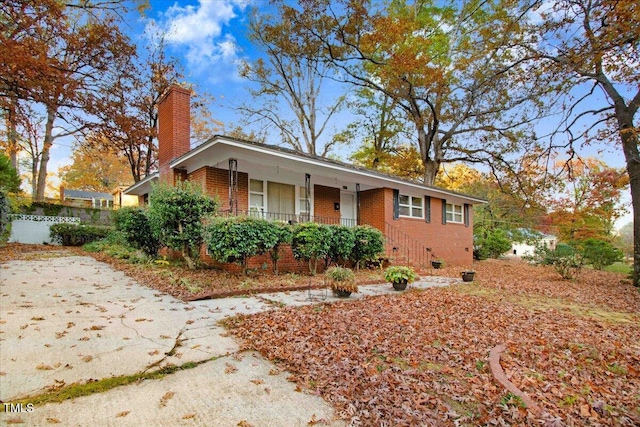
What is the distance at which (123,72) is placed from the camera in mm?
17188

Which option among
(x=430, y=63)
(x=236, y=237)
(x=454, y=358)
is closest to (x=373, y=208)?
(x=236, y=237)

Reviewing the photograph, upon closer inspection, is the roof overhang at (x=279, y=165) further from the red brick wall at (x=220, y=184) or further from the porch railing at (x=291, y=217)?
the porch railing at (x=291, y=217)

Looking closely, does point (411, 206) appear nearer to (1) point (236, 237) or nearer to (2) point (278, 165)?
(2) point (278, 165)

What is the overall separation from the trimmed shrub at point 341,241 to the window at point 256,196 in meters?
2.74

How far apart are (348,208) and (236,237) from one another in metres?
7.22

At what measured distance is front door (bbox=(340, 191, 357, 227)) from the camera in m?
13.9

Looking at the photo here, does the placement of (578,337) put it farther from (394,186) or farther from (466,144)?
(466,144)

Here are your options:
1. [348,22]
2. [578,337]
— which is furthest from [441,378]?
[348,22]

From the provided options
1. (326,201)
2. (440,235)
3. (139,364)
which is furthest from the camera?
(440,235)

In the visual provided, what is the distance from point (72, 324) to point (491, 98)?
853 inches

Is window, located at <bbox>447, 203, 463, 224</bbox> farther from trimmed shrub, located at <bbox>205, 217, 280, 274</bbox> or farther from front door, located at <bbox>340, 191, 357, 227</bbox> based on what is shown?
trimmed shrub, located at <bbox>205, 217, 280, 274</bbox>

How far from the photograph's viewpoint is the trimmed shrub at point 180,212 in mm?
8227

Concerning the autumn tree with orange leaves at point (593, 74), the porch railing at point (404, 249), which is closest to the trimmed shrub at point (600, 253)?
the autumn tree with orange leaves at point (593, 74)

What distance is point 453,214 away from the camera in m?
17.8
